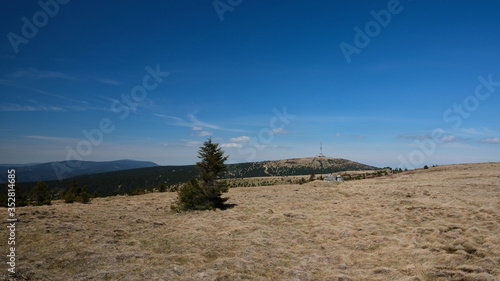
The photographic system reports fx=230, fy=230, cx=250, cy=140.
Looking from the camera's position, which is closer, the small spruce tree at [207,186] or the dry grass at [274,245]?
the dry grass at [274,245]

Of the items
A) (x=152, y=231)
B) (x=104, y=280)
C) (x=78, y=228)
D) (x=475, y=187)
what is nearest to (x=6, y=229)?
(x=78, y=228)

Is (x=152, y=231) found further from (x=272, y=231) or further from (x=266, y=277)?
(x=266, y=277)

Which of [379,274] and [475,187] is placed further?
[475,187]

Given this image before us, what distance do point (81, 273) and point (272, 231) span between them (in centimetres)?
1130

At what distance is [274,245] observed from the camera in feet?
45.9

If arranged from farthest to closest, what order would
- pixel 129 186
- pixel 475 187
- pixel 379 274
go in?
1. pixel 129 186
2. pixel 475 187
3. pixel 379 274

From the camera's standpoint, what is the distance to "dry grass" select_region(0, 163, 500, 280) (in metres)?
9.99

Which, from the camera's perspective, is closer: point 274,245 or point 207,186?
point 274,245

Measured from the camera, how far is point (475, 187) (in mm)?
29047

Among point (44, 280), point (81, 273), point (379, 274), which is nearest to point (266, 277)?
point (379, 274)

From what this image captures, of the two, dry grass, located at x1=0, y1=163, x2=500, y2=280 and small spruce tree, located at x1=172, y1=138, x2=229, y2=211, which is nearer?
dry grass, located at x1=0, y1=163, x2=500, y2=280

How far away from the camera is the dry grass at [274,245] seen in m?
9.99

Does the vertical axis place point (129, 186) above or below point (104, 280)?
below

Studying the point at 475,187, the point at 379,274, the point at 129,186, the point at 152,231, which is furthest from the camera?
the point at 129,186
